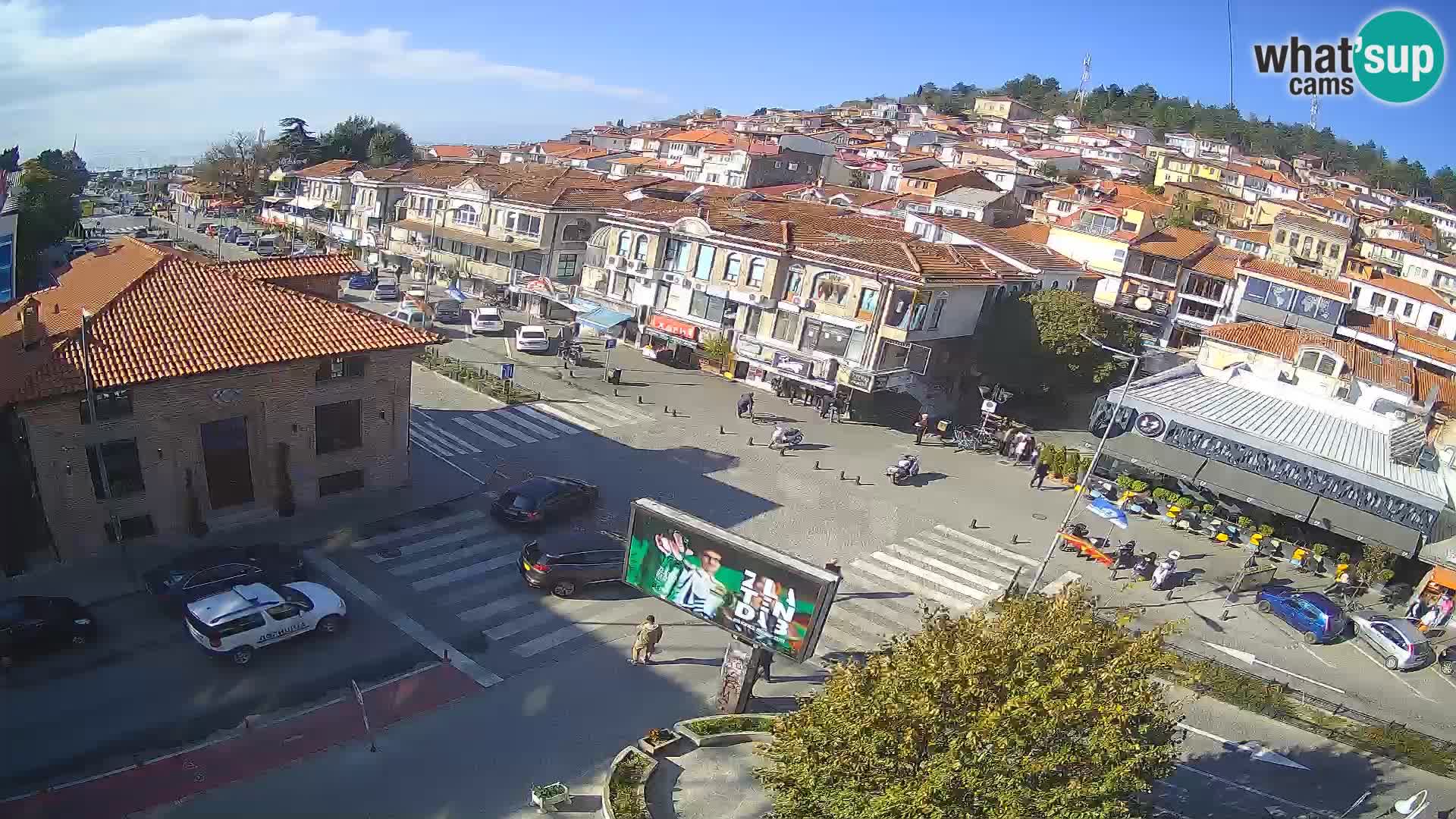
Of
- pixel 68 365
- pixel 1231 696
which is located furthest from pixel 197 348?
pixel 1231 696

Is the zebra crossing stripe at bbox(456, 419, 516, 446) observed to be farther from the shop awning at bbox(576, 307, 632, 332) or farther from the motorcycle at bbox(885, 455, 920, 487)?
the motorcycle at bbox(885, 455, 920, 487)

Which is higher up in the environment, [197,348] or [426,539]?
[197,348]

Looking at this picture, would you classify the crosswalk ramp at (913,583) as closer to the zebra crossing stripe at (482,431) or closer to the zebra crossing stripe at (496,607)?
the zebra crossing stripe at (496,607)

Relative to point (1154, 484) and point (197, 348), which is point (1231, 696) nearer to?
point (1154, 484)

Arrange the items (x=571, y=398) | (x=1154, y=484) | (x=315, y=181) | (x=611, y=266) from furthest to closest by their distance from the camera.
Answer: (x=315, y=181) → (x=611, y=266) → (x=571, y=398) → (x=1154, y=484)

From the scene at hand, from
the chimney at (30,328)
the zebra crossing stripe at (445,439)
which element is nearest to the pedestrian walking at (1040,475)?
the zebra crossing stripe at (445,439)

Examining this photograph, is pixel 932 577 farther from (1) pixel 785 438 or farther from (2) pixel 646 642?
(1) pixel 785 438
